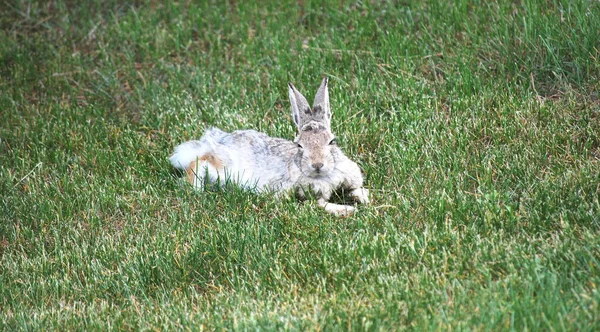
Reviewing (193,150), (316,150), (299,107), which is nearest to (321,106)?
(299,107)

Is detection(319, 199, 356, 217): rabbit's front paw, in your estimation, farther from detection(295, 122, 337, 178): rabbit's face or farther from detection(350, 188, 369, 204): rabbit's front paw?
detection(295, 122, 337, 178): rabbit's face

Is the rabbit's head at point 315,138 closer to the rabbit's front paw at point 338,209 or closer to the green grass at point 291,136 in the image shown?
the rabbit's front paw at point 338,209

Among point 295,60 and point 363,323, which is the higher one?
point 295,60

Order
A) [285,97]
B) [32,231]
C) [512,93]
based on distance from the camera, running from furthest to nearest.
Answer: [285,97]
[512,93]
[32,231]

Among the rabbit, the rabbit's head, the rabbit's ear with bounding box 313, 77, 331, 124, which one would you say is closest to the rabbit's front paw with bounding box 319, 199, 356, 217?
the rabbit

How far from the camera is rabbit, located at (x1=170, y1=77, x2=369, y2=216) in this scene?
21.1ft

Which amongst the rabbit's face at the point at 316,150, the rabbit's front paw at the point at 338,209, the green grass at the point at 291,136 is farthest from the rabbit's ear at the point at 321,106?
the rabbit's front paw at the point at 338,209

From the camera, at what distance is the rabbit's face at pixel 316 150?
630cm

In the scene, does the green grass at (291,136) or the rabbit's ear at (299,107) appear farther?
the rabbit's ear at (299,107)

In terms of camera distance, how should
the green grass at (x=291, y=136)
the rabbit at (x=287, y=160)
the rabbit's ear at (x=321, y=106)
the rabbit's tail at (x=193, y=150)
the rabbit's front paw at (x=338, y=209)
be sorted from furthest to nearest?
the rabbit's tail at (x=193, y=150) → the rabbit's ear at (x=321, y=106) → the rabbit at (x=287, y=160) → the rabbit's front paw at (x=338, y=209) → the green grass at (x=291, y=136)

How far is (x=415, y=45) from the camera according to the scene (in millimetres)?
8422

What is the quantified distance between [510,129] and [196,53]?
395 centimetres

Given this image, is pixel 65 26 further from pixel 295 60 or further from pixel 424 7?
pixel 424 7

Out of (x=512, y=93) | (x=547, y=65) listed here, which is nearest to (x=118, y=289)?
(x=512, y=93)
